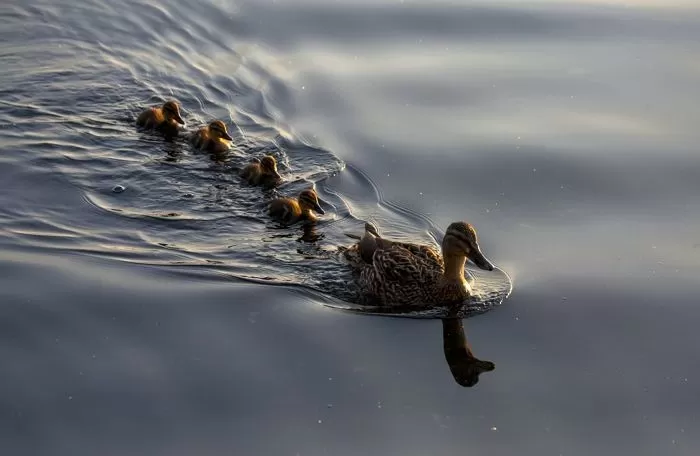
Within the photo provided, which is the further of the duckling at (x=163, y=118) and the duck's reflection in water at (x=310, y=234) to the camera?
the duckling at (x=163, y=118)

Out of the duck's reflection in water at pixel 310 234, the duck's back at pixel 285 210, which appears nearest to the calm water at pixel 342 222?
the duck's reflection in water at pixel 310 234

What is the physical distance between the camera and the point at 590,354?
695 cm

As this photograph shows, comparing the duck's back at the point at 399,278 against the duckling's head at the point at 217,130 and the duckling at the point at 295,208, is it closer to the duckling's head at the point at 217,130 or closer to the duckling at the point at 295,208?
the duckling at the point at 295,208

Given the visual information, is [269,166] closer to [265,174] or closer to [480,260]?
[265,174]

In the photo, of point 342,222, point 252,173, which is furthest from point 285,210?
point 252,173

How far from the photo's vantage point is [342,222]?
29.4ft

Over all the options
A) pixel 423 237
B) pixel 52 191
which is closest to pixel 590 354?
pixel 423 237

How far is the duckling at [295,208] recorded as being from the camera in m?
8.86

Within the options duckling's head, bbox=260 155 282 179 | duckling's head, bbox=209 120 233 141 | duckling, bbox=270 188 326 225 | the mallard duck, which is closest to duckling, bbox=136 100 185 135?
duckling's head, bbox=209 120 233 141

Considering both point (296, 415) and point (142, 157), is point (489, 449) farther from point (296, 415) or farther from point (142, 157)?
point (142, 157)

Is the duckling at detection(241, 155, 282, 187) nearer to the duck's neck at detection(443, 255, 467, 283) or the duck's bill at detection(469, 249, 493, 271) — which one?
the duck's neck at detection(443, 255, 467, 283)

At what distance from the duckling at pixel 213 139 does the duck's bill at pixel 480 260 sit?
2936 mm

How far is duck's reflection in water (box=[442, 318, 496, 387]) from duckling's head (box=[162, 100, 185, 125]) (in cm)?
376

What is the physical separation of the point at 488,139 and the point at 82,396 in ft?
15.3
